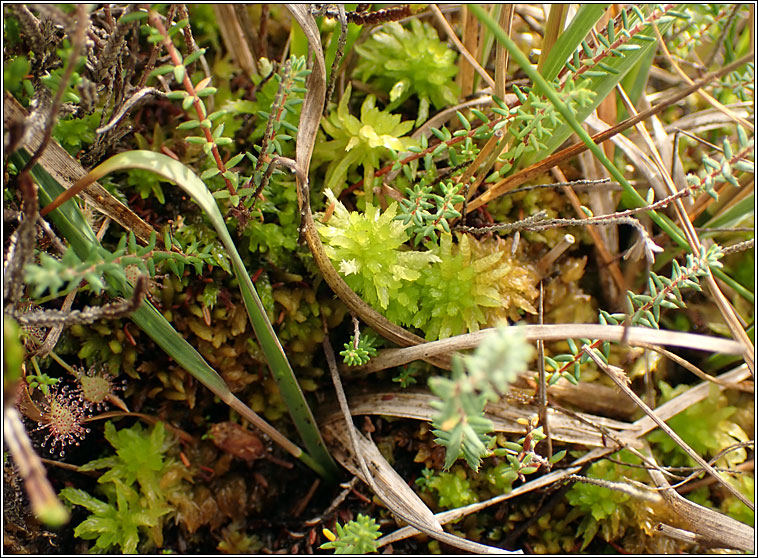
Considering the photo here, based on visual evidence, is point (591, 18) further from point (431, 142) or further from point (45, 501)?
point (45, 501)

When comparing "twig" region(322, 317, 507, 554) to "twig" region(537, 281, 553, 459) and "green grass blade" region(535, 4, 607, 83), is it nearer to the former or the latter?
"twig" region(537, 281, 553, 459)

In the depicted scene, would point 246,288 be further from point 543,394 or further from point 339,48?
point 543,394

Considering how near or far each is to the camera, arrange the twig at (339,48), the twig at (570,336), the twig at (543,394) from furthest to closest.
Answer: the twig at (543,394) → the twig at (339,48) → the twig at (570,336)

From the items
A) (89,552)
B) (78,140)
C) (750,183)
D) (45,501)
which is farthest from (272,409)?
(750,183)

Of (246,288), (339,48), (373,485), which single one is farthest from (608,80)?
(373,485)

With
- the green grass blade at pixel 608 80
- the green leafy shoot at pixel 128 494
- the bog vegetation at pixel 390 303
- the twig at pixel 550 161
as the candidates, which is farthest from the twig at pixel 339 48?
the green leafy shoot at pixel 128 494

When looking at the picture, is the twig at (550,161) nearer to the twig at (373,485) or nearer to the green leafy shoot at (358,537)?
the twig at (373,485)

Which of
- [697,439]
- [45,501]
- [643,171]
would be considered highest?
[643,171]
